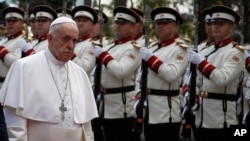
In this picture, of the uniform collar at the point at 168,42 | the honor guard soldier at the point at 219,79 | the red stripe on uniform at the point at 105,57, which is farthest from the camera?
the red stripe on uniform at the point at 105,57

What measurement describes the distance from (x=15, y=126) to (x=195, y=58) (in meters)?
Result: 3.36

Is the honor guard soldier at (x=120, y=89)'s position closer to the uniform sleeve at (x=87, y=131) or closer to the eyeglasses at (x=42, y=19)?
the eyeglasses at (x=42, y=19)

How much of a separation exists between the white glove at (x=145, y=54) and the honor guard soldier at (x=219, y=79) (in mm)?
599

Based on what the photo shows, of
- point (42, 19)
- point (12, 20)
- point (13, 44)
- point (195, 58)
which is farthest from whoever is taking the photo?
point (12, 20)

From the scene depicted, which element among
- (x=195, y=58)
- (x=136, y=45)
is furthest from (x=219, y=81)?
(x=136, y=45)

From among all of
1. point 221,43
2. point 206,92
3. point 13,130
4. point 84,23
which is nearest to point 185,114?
point 206,92

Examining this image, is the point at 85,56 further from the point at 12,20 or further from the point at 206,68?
the point at 206,68

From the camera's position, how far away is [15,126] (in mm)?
5684

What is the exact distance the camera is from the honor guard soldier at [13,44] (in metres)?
11.0

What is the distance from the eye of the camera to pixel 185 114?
884cm

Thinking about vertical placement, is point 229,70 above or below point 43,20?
below

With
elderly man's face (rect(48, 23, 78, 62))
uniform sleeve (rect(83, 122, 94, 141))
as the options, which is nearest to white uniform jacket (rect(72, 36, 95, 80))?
uniform sleeve (rect(83, 122, 94, 141))

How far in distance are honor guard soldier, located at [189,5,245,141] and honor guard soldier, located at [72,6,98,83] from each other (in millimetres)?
2092

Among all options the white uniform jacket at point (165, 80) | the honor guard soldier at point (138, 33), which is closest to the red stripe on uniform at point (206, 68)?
the white uniform jacket at point (165, 80)
